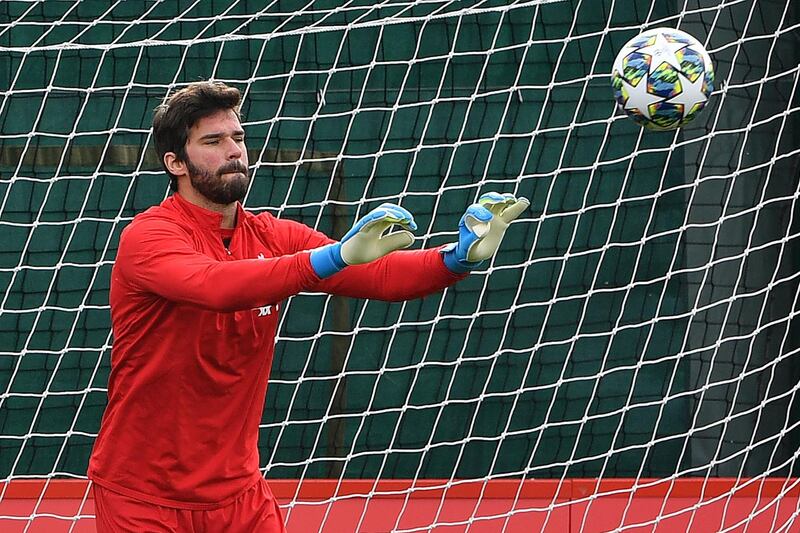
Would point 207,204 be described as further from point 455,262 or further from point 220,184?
point 455,262

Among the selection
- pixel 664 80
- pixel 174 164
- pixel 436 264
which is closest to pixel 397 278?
pixel 436 264

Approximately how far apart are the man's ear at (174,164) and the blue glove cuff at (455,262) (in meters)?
0.85

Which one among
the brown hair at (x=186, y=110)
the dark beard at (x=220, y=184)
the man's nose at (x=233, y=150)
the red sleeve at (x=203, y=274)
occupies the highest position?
the brown hair at (x=186, y=110)

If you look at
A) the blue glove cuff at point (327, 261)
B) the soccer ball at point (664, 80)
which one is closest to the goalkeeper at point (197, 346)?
the blue glove cuff at point (327, 261)

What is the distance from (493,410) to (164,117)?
10.1 ft

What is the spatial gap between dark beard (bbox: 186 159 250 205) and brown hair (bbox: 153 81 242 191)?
0.10 metres

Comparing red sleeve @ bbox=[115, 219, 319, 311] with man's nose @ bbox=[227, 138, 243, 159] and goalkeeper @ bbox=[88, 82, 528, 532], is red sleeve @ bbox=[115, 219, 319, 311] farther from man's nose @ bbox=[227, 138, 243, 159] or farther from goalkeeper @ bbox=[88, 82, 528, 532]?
man's nose @ bbox=[227, 138, 243, 159]

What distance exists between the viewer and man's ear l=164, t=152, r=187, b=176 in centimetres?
385

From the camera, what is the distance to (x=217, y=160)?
3.79 meters

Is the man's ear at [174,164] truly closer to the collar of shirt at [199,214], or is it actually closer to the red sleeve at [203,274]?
the collar of shirt at [199,214]

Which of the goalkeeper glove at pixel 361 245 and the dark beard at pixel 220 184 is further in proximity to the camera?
the dark beard at pixel 220 184

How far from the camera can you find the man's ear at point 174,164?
3848 mm

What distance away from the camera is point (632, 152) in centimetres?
638

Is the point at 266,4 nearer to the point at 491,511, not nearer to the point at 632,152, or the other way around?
the point at 632,152
